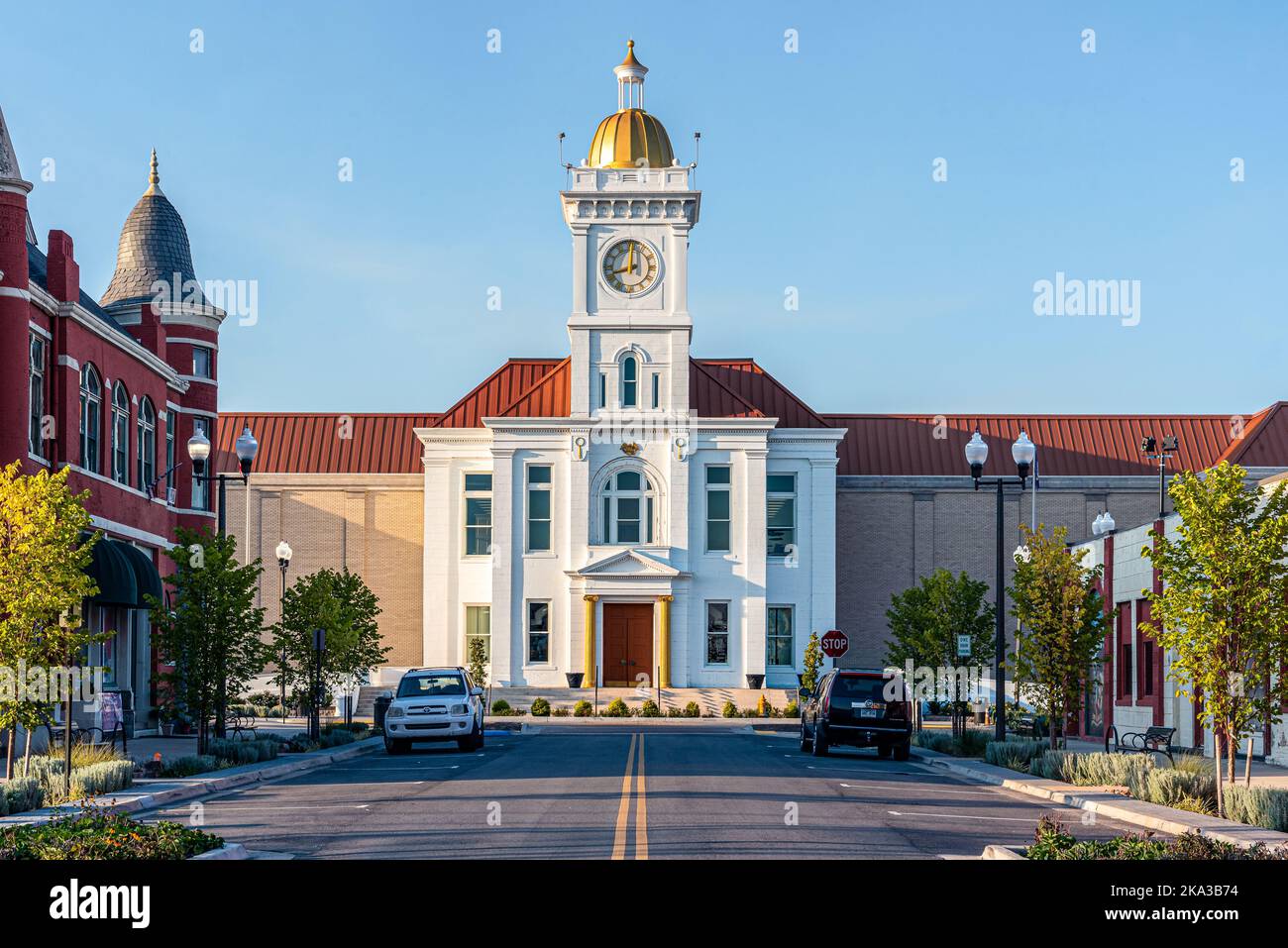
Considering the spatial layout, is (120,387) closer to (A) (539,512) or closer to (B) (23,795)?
(B) (23,795)

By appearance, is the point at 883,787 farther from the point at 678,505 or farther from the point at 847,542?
the point at 847,542

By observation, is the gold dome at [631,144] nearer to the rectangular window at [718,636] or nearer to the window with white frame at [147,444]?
the rectangular window at [718,636]

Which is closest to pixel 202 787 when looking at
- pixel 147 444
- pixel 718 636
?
pixel 147 444

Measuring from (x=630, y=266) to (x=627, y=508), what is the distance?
356 inches

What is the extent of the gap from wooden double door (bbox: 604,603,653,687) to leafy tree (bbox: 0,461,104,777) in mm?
37929

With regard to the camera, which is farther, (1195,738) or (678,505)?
(678,505)

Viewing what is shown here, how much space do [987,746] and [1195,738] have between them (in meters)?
6.57

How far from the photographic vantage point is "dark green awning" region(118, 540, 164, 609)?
125ft

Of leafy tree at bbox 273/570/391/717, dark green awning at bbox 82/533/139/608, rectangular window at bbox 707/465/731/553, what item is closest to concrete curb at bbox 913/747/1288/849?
leafy tree at bbox 273/570/391/717

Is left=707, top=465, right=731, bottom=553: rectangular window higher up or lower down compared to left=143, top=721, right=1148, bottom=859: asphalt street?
higher up

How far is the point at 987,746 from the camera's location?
30.7 meters

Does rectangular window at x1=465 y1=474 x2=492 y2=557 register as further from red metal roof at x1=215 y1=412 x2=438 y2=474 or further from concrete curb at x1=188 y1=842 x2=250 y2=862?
concrete curb at x1=188 y1=842 x2=250 y2=862
